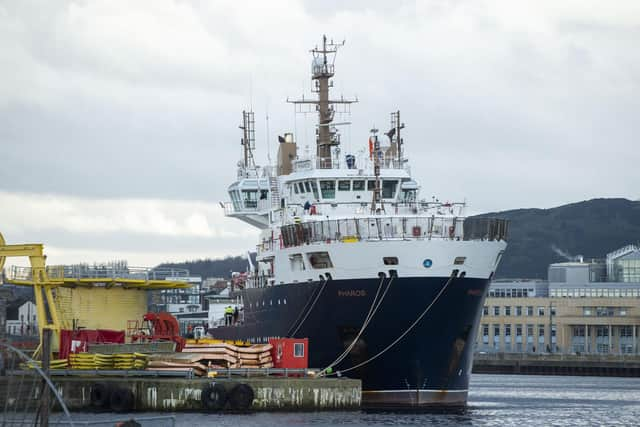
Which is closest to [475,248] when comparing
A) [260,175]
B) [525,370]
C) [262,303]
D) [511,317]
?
[262,303]

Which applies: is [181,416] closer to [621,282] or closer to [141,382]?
[141,382]

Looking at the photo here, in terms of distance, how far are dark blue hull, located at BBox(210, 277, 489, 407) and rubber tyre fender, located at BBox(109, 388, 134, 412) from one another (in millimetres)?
9073

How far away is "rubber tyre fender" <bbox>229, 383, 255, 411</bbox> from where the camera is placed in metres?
49.4

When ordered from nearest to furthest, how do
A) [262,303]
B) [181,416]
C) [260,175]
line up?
[181,416] → [262,303] → [260,175]

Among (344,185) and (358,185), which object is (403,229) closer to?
(358,185)

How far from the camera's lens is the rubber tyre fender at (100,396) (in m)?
50.1

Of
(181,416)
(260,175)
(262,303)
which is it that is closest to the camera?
(181,416)

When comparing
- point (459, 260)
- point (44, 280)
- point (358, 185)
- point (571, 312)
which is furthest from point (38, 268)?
point (571, 312)

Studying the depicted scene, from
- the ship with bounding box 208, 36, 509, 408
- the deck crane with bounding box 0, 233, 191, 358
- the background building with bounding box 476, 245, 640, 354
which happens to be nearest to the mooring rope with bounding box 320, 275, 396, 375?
the ship with bounding box 208, 36, 509, 408

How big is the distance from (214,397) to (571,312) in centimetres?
8762

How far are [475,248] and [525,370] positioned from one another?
6514 centimetres

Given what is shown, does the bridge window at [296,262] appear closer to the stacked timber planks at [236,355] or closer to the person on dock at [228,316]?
the stacked timber planks at [236,355]

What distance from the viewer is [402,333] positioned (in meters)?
52.5

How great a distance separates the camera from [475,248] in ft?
177
